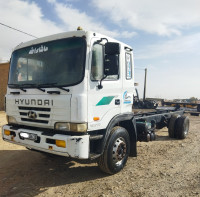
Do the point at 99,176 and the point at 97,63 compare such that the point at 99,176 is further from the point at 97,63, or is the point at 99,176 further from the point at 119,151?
the point at 97,63

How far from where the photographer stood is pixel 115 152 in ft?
11.8

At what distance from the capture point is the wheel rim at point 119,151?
3637 mm

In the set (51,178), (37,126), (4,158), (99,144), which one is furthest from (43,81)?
(4,158)

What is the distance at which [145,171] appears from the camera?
3.94 meters

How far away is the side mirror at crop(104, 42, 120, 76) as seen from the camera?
3125mm

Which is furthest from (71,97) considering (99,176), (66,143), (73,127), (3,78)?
(3,78)

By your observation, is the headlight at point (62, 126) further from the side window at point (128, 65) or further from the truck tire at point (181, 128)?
the truck tire at point (181, 128)

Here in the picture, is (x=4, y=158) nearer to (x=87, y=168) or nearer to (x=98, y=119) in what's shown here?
(x=87, y=168)

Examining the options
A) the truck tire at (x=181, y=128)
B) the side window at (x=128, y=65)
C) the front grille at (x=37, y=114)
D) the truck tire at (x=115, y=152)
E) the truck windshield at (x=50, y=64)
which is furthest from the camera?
the truck tire at (x=181, y=128)

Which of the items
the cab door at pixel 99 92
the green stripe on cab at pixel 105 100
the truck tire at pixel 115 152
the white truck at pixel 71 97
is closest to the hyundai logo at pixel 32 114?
the white truck at pixel 71 97

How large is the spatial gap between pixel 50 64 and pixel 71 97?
2.72ft

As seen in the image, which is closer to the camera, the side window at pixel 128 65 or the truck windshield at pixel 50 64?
the truck windshield at pixel 50 64

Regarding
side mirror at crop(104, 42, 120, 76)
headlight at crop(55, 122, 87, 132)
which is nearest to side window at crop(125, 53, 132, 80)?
side mirror at crop(104, 42, 120, 76)

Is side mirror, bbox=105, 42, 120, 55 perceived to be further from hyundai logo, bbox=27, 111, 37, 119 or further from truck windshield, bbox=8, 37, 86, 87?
hyundai logo, bbox=27, 111, 37, 119
